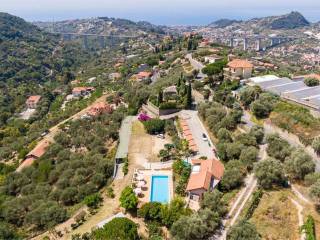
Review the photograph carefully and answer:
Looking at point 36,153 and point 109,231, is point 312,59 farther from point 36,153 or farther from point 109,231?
point 109,231

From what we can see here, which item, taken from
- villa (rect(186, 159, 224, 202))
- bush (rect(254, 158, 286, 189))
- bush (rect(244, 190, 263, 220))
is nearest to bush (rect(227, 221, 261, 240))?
bush (rect(244, 190, 263, 220))

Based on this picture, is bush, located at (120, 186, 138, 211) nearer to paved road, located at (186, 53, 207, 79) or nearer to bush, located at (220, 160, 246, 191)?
bush, located at (220, 160, 246, 191)

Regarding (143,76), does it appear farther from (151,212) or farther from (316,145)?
(151,212)

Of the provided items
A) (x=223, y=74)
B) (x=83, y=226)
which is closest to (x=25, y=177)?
(x=83, y=226)

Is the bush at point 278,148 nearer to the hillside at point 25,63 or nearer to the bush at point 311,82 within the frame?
the bush at point 311,82

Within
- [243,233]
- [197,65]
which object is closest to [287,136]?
[243,233]
